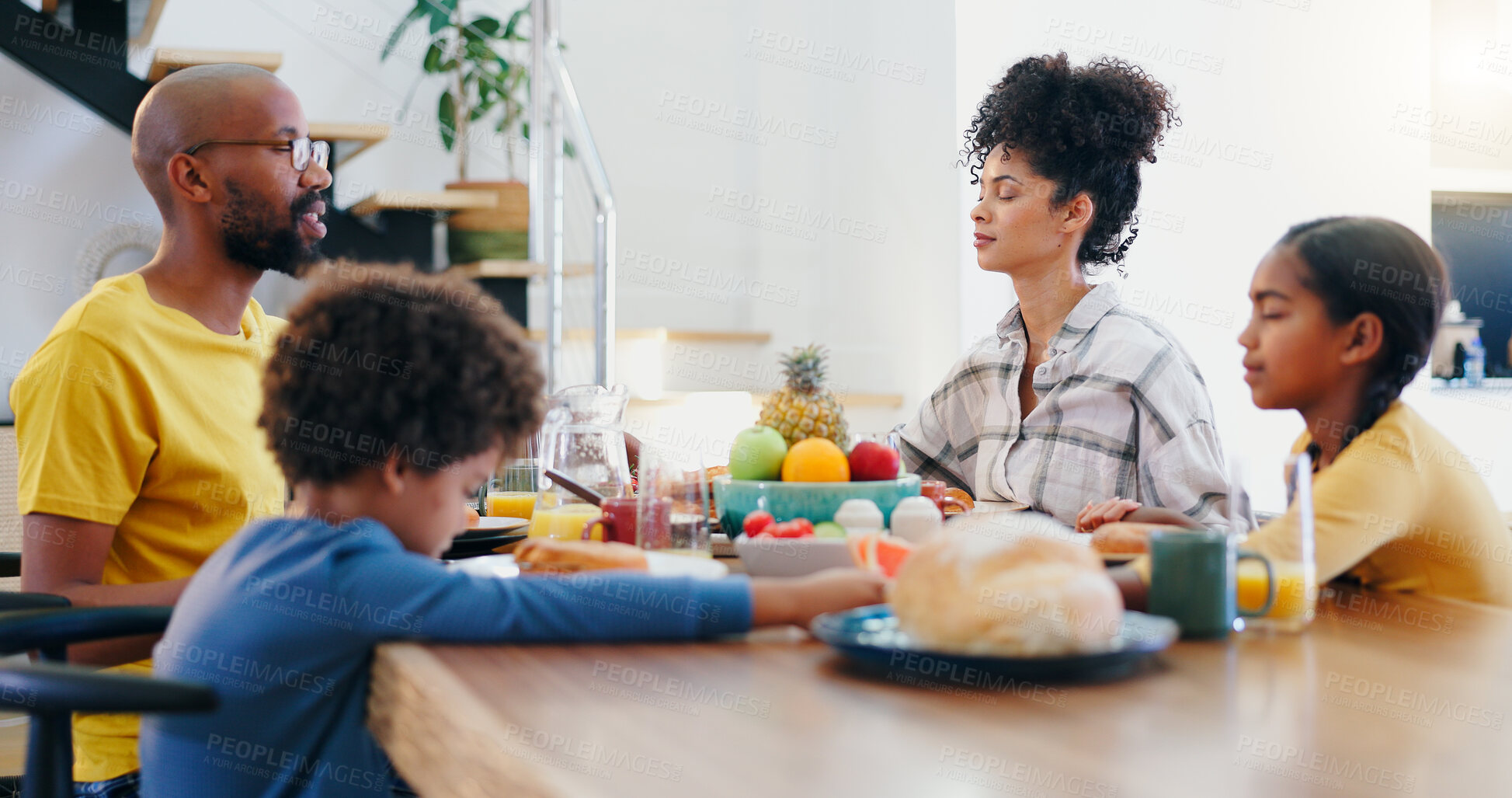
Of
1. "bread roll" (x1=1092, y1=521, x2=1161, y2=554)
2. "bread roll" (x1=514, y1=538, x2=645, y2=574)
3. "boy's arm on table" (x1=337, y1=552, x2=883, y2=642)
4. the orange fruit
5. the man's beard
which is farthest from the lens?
the man's beard

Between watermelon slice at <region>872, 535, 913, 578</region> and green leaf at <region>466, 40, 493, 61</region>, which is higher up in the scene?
green leaf at <region>466, 40, 493, 61</region>

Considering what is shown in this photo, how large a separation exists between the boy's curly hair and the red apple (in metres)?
0.52

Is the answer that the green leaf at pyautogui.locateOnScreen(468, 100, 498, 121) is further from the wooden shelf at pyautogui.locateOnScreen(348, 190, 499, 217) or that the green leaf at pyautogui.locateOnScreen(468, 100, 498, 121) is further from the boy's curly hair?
the boy's curly hair

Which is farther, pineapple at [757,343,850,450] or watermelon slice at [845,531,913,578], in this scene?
pineapple at [757,343,850,450]

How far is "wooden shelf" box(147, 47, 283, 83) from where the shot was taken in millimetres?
3633

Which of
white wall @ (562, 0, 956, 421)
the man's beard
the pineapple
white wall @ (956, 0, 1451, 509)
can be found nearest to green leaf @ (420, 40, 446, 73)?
white wall @ (562, 0, 956, 421)

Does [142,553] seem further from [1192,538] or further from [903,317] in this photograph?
[903,317]

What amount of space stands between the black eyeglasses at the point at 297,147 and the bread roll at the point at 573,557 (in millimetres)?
1037

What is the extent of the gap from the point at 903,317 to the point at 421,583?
385 cm

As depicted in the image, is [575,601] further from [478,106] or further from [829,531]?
[478,106]

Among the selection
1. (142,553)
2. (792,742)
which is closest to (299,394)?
(792,742)

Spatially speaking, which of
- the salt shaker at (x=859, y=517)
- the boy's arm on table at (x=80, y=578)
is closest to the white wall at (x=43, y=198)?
the boy's arm on table at (x=80, y=578)

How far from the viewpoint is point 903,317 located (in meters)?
4.61

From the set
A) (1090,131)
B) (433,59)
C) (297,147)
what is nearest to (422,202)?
(433,59)
